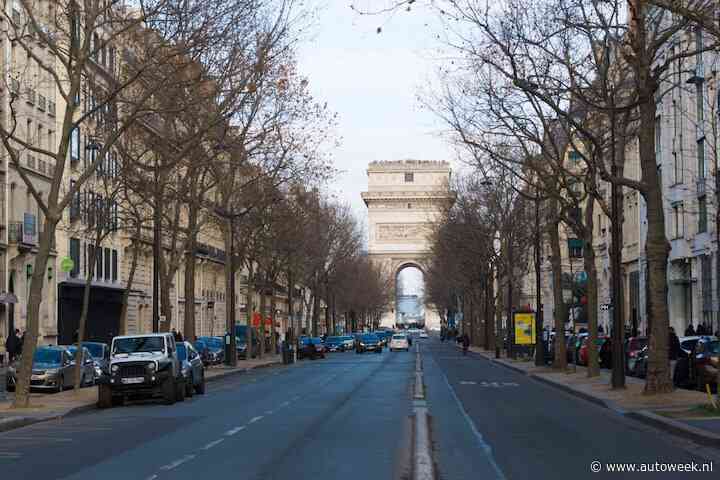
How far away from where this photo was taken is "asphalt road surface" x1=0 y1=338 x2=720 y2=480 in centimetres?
1577

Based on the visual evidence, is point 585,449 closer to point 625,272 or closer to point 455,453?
point 455,453

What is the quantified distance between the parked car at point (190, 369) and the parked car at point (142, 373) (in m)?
1.16

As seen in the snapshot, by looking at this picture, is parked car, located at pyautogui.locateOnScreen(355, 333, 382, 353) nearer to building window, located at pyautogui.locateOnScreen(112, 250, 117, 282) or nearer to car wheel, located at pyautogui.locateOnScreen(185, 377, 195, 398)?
building window, located at pyautogui.locateOnScreen(112, 250, 117, 282)

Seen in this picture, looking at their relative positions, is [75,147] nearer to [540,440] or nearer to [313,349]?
[313,349]

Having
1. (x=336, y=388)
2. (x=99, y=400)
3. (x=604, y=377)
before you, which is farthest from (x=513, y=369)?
(x=99, y=400)

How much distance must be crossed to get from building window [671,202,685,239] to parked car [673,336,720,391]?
26.6 meters

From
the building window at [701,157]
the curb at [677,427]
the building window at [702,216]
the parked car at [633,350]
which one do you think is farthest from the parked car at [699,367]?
the building window at [702,216]

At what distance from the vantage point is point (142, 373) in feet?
104

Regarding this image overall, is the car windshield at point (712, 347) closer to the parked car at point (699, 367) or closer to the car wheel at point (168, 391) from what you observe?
the parked car at point (699, 367)

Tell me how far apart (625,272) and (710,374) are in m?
46.9

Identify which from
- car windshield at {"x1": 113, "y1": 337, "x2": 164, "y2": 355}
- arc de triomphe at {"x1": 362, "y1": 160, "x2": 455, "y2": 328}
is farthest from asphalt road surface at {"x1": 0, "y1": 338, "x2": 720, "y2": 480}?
arc de triomphe at {"x1": 362, "y1": 160, "x2": 455, "y2": 328}

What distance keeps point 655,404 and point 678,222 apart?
36539 mm

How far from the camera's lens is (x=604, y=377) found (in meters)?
42.8

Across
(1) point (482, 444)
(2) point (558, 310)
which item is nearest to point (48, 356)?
(2) point (558, 310)
